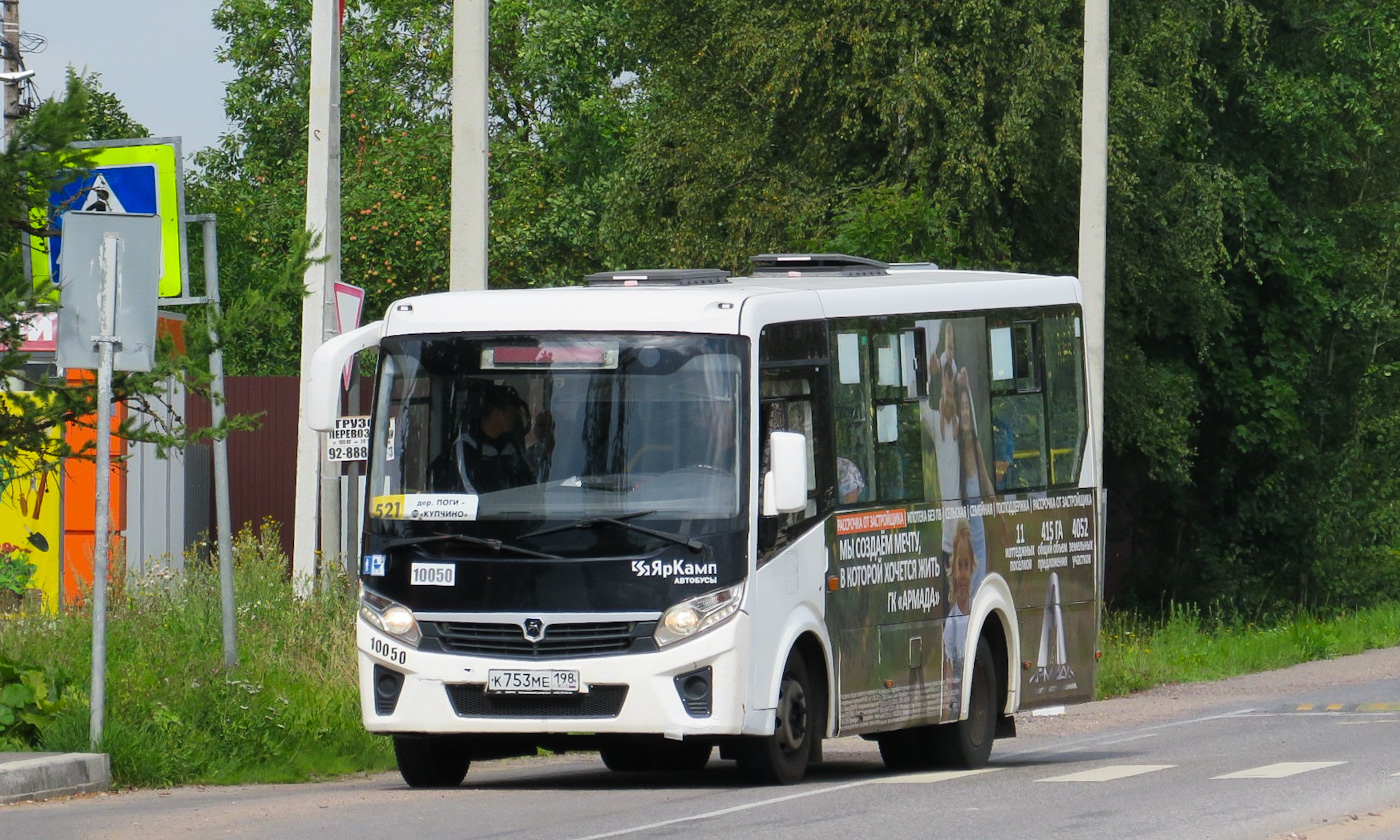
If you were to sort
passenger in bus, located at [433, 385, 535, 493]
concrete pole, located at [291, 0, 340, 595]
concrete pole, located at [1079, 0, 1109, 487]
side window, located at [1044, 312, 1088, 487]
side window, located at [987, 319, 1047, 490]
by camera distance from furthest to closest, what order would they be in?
1. concrete pole, located at [1079, 0, 1109, 487]
2. concrete pole, located at [291, 0, 340, 595]
3. side window, located at [1044, 312, 1088, 487]
4. side window, located at [987, 319, 1047, 490]
5. passenger in bus, located at [433, 385, 535, 493]

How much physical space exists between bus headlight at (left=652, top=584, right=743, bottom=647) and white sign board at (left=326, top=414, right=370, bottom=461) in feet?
12.0

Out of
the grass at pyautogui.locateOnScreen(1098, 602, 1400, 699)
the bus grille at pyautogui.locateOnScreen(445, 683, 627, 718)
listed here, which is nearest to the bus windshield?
the bus grille at pyautogui.locateOnScreen(445, 683, 627, 718)

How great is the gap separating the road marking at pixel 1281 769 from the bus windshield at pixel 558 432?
335cm

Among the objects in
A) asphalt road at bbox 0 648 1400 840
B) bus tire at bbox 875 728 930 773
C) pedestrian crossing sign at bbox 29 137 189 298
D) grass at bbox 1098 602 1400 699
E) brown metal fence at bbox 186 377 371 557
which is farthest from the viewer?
brown metal fence at bbox 186 377 371 557

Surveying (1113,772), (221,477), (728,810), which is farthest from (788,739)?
(221,477)

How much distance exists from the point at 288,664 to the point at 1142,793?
6004 millimetres

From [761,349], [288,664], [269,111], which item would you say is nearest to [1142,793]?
[761,349]

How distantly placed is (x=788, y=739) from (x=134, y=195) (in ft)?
17.3

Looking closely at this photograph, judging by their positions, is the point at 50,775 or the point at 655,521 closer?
the point at 655,521

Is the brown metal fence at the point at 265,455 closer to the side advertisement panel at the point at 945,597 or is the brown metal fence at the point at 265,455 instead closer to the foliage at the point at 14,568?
the foliage at the point at 14,568

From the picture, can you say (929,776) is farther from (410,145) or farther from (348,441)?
(410,145)

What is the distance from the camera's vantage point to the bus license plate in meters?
11.1

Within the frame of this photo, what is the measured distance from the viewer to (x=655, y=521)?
1123 cm

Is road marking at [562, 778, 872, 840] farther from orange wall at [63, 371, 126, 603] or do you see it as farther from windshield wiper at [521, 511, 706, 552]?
orange wall at [63, 371, 126, 603]
